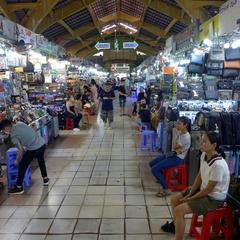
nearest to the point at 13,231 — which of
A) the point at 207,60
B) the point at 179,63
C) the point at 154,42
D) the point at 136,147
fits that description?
the point at 136,147

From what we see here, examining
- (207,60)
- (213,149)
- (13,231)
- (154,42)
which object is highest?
(154,42)

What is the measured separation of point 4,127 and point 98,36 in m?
24.7

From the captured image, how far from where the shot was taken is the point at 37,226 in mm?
4316

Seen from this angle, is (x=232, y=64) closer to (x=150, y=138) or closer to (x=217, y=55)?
(x=217, y=55)

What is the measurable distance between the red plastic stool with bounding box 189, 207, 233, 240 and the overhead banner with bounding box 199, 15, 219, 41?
4682mm

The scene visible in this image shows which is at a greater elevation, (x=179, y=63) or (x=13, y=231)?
(x=179, y=63)

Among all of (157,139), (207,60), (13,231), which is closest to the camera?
(13,231)

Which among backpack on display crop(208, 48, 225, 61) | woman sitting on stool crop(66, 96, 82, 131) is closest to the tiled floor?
backpack on display crop(208, 48, 225, 61)

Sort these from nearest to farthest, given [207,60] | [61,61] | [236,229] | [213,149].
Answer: [213,149], [236,229], [207,60], [61,61]

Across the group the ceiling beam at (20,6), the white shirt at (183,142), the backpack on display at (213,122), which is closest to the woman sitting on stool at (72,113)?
the ceiling beam at (20,6)

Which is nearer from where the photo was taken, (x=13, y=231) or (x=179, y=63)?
(x=13, y=231)

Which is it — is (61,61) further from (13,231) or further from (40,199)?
(13,231)

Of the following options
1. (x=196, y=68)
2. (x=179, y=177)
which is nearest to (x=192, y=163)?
(x=179, y=177)

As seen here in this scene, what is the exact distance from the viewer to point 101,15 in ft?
67.7
